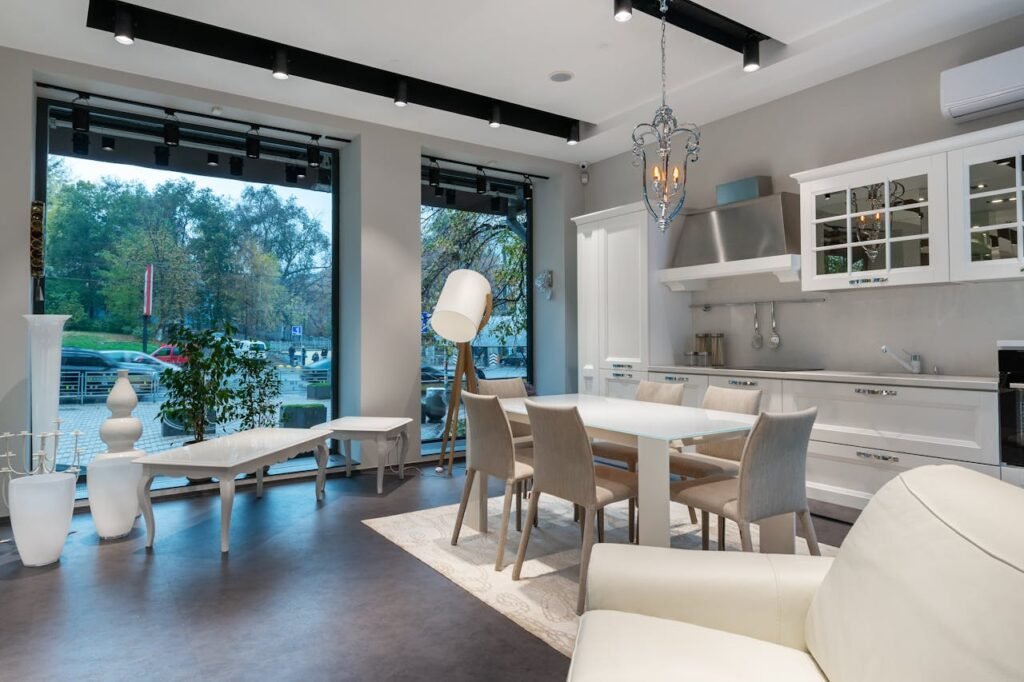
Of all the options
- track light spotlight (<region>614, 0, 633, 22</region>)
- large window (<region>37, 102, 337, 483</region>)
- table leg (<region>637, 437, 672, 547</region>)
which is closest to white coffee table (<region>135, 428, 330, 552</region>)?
large window (<region>37, 102, 337, 483</region>)

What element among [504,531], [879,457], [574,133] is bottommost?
[504,531]

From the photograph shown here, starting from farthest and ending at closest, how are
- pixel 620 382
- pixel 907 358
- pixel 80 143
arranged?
pixel 620 382
pixel 80 143
pixel 907 358

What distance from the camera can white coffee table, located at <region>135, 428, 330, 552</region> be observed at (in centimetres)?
341

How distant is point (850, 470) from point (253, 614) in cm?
351

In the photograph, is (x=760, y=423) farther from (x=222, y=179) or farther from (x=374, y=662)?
(x=222, y=179)

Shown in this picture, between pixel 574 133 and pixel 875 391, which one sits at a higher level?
pixel 574 133

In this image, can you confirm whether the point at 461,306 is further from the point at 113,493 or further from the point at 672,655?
the point at 672,655

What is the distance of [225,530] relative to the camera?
11.1 feet

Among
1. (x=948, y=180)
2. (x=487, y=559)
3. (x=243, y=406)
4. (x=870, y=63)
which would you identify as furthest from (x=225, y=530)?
(x=870, y=63)

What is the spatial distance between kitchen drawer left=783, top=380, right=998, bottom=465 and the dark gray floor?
0.60 m

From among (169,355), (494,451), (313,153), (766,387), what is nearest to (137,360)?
(169,355)

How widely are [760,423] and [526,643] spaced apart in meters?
1.27

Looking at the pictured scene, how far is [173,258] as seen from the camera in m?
4.91

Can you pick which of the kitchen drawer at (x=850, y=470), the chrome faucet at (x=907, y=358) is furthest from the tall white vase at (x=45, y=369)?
the chrome faucet at (x=907, y=358)
